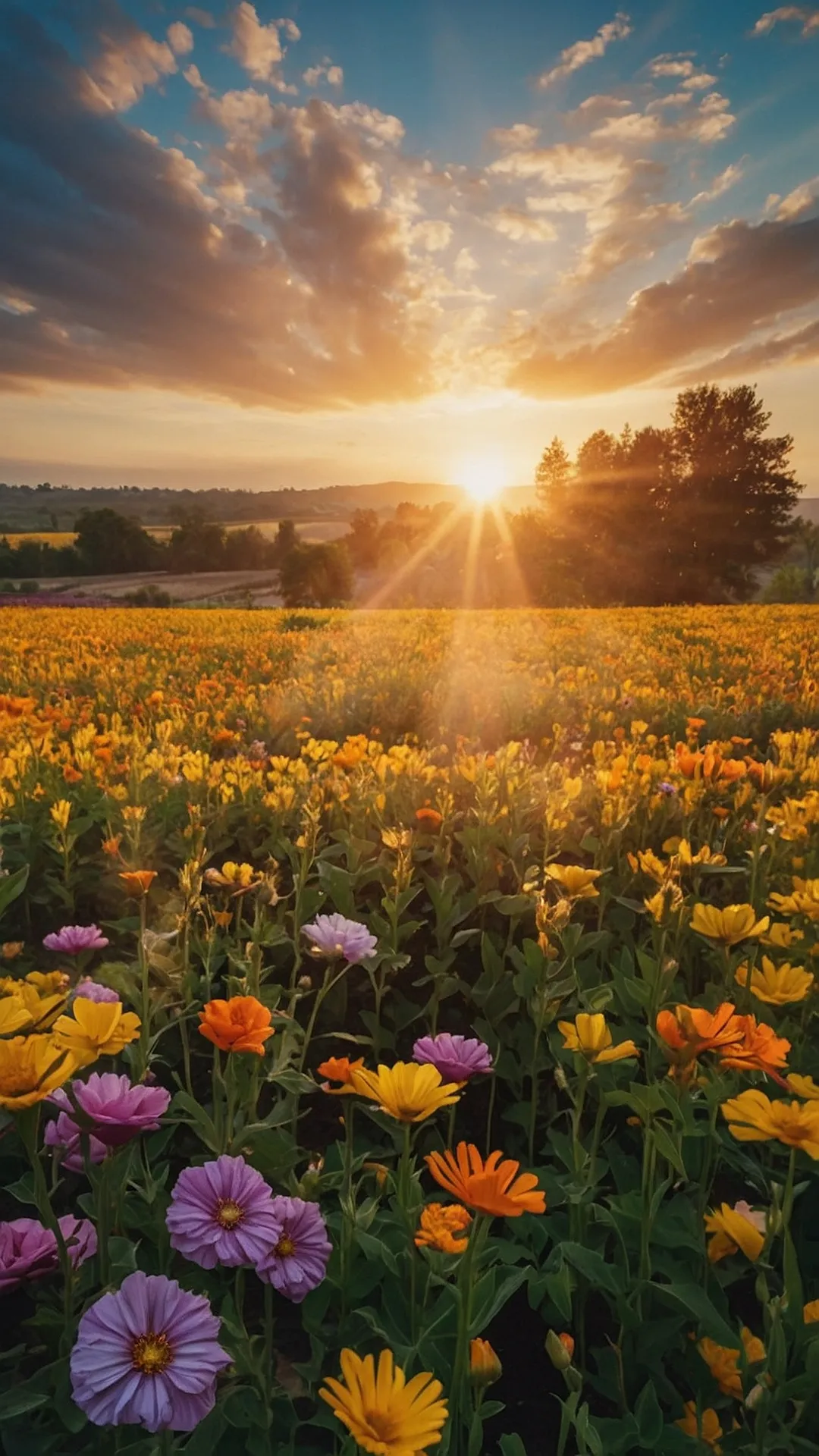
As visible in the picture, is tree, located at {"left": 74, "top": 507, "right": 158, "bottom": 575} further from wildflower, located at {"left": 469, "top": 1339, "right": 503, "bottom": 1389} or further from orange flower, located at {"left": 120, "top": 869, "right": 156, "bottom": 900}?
wildflower, located at {"left": 469, "top": 1339, "right": 503, "bottom": 1389}

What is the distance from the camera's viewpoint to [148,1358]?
1.00 metres

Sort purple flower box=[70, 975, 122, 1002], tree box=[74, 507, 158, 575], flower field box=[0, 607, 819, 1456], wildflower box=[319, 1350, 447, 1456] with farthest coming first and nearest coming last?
tree box=[74, 507, 158, 575] → purple flower box=[70, 975, 122, 1002] → flower field box=[0, 607, 819, 1456] → wildflower box=[319, 1350, 447, 1456]

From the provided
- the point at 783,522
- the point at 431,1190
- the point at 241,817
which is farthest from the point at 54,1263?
the point at 783,522

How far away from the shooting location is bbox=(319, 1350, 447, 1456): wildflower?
0.93 meters

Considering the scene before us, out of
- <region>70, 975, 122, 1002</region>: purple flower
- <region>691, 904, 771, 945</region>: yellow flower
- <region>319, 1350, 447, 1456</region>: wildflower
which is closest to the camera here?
<region>319, 1350, 447, 1456</region>: wildflower

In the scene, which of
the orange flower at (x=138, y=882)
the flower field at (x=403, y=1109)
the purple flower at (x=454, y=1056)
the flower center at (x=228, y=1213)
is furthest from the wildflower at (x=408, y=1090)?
the orange flower at (x=138, y=882)

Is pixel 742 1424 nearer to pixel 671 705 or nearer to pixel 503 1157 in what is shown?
pixel 503 1157

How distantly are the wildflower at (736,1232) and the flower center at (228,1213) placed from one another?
0.80 metres

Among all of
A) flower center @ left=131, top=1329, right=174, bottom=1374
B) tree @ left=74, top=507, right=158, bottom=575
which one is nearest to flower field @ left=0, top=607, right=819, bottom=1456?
flower center @ left=131, top=1329, right=174, bottom=1374

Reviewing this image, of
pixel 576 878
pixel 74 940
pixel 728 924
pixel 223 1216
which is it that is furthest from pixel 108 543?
pixel 223 1216

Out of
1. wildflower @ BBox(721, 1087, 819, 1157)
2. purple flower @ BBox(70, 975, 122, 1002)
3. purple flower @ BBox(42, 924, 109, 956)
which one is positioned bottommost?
wildflower @ BBox(721, 1087, 819, 1157)

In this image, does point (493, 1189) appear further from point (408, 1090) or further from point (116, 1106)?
point (116, 1106)

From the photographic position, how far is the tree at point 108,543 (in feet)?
171

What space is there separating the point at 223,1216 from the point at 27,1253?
0.29 meters
